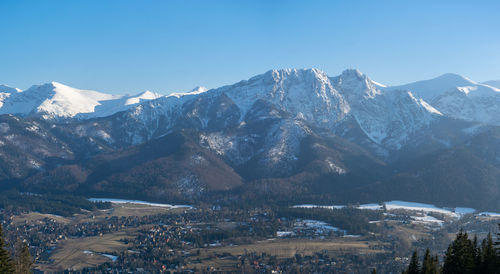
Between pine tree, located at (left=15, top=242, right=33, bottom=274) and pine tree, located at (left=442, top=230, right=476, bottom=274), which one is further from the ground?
pine tree, located at (left=442, top=230, right=476, bottom=274)

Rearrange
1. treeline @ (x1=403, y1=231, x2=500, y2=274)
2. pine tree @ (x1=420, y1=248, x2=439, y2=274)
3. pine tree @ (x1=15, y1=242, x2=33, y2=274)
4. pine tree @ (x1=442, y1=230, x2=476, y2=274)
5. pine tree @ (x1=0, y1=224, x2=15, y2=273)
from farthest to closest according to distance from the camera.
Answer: pine tree @ (x1=15, y1=242, x2=33, y2=274), pine tree @ (x1=420, y1=248, x2=439, y2=274), pine tree @ (x1=442, y1=230, x2=476, y2=274), treeline @ (x1=403, y1=231, x2=500, y2=274), pine tree @ (x1=0, y1=224, x2=15, y2=273)

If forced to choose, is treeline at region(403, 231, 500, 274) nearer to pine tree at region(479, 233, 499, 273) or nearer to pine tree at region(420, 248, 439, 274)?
pine tree at region(479, 233, 499, 273)

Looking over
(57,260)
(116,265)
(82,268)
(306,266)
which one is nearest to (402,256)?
(306,266)

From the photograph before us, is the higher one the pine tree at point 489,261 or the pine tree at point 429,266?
the pine tree at point 489,261

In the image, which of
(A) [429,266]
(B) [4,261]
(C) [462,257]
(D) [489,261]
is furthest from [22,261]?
(D) [489,261]

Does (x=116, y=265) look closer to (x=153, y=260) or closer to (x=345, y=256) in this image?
(x=153, y=260)

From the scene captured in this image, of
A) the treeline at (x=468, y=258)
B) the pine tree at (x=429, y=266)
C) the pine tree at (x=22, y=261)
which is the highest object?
the treeline at (x=468, y=258)

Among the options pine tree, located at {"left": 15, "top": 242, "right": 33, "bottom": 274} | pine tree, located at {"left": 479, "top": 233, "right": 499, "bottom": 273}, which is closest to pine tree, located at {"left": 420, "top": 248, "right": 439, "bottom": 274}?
pine tree, located at {"left": 479, "top": 233, "right": 499, "bottom": 273}

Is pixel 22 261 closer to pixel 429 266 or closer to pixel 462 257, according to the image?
pixel 429 266

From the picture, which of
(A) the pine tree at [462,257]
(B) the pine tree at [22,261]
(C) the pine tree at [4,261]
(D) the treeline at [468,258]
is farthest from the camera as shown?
(B) the pine tree at [22,261]

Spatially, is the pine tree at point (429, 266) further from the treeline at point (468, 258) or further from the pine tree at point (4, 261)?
the pine tree at point (4, 261)

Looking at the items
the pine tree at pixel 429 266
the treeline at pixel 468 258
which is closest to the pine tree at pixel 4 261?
the pine tree at pixel 429 266
